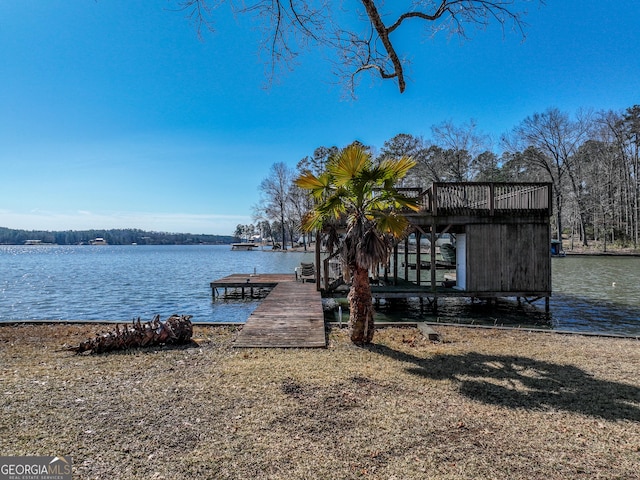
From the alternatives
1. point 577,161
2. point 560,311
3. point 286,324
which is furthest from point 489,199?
point 577,161

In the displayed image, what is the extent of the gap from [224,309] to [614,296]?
17.5 meters

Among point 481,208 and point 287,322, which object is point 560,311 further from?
point 287,322

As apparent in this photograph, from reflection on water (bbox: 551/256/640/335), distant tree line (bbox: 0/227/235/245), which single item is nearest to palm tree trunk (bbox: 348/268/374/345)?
reflection on water (bbox: 551/256/640/335)

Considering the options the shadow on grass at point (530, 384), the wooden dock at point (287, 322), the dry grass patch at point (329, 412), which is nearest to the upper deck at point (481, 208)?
the wooden dock at point (287, 322)

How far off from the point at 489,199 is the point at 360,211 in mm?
7871

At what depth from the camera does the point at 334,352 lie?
6.93 metres

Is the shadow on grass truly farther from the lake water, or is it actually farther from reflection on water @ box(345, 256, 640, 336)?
the lake water

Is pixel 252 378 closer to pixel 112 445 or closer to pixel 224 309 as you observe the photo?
pixel 112 445

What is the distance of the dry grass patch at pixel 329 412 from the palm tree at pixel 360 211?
109 centimetres

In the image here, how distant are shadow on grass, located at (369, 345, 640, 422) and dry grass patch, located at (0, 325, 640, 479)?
29 millimetres

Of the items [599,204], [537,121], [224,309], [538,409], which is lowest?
[224,309]

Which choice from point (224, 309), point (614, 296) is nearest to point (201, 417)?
point (224, 309)

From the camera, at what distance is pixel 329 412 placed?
4.22m

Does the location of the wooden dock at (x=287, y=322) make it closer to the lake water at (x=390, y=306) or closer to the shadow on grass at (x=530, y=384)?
the shadow on grass at (x=530, y=384)
